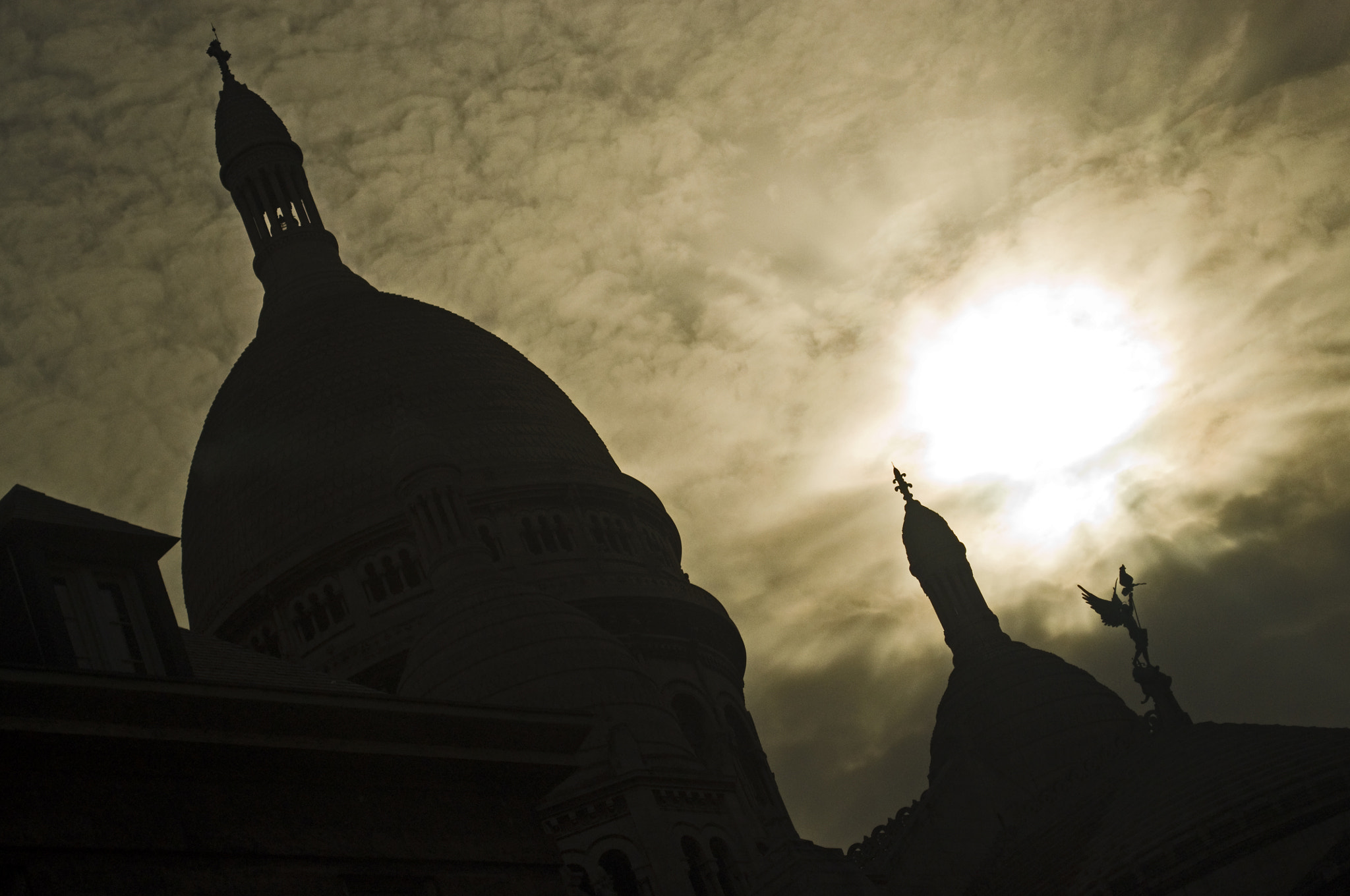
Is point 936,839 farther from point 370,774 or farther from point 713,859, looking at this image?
point 370,774

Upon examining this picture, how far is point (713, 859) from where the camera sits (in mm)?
28047

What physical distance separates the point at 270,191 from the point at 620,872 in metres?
34.8

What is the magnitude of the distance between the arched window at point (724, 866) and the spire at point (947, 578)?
54.1 feet

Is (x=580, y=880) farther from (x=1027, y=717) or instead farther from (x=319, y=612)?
(x=1027, y=717)

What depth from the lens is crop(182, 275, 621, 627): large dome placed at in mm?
40969

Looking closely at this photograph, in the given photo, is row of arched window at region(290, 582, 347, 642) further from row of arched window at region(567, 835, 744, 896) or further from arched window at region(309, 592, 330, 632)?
row of arched window at region(567, 835, 744, 896)

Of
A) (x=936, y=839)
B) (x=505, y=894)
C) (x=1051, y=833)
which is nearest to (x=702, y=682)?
(x=936, y=839)

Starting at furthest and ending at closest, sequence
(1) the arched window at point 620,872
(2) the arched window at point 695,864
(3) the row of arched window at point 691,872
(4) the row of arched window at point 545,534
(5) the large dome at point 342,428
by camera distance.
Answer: (5) the large dome at point 342,428
(4) the row of arched window at point 545,534
(2) the arched window at point 695,864
(1) the arched window at point 620,872
(3) the row of arched window at point 691,872

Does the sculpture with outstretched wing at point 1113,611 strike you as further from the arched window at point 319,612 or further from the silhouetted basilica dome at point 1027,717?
the arched window at point 319,612

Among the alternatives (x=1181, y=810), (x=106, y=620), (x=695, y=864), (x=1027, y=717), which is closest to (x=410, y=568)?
(x=695, y=864)

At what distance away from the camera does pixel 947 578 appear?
4556cm

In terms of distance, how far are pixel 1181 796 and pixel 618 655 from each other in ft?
37.4

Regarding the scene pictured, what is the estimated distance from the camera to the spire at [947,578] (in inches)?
1731

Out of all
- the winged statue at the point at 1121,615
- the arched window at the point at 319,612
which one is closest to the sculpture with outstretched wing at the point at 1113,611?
the winged statue at the point at 1121,615
